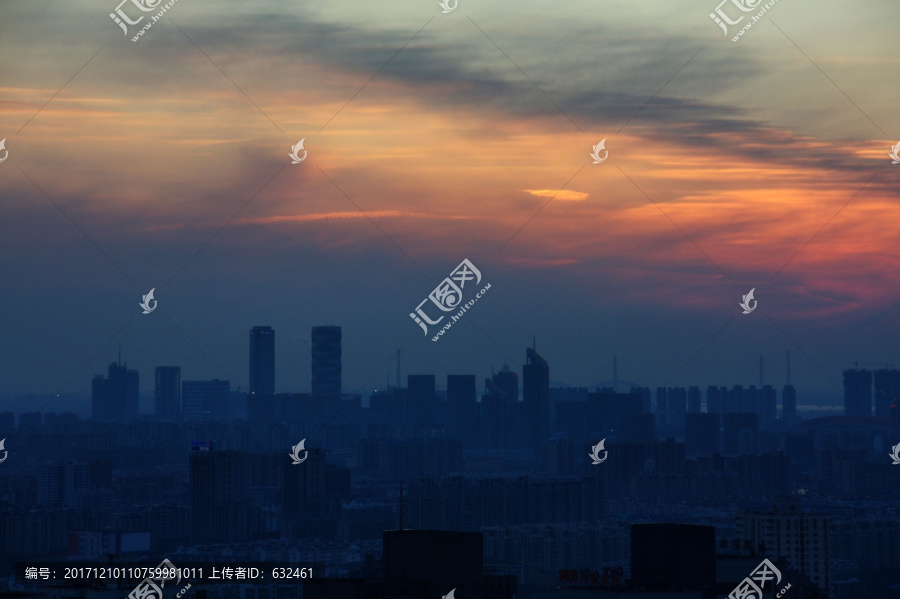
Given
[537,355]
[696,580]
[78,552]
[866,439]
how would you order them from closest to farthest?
[696,580], [78,552], [866,439], [537,355]

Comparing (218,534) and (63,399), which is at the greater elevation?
(63,399)

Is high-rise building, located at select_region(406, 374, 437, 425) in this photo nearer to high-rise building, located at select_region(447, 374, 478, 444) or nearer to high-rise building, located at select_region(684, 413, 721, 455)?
high-rise building, located at select_region(447, 374, 478, 444)

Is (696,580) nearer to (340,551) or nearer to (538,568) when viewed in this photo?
(538,568)

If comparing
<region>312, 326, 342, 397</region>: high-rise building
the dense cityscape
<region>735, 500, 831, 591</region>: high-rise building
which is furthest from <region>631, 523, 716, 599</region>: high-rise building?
<region>312, 326, 342, 397</region>: high-rise building

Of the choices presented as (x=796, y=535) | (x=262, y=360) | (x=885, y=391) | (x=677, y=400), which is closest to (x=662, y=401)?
(x=677, y=400)

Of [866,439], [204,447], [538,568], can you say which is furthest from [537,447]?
[538,568]

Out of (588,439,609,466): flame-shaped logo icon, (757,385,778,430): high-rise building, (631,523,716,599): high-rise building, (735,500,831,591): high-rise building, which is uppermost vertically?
(757,385,778,430): high-rise building
